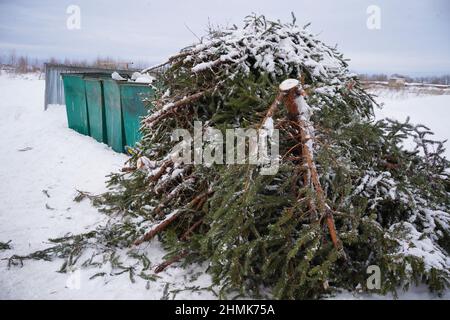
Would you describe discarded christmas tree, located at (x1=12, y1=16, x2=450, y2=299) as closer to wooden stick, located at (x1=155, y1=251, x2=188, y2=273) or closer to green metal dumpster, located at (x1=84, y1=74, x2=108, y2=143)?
wooden stick, located at (x1=155, y1=251, x2=188, y2=273)

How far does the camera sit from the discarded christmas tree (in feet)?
9.20

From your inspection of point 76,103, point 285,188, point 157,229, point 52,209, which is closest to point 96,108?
point 76,103

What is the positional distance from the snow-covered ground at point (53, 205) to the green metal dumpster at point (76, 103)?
33 centimetres

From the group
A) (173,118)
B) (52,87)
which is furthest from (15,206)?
(52,87)

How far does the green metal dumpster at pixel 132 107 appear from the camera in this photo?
25.3ft

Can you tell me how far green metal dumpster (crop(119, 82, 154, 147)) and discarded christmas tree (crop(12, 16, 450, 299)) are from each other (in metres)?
2.95

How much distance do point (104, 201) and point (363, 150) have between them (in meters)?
3.70

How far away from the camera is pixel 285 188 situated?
3266mm

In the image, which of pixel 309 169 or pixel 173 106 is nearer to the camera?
pixel 309 169

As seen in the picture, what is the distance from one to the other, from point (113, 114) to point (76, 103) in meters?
2.62

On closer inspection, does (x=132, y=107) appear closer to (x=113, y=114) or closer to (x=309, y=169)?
(x=113, y=114)

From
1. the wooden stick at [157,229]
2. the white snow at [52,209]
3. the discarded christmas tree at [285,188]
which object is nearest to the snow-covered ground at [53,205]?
the white snow at [52,209]

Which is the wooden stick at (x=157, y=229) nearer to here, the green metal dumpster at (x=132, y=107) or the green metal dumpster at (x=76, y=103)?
the green metal dumpster at (x=132, y=107)

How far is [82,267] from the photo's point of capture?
11.7 ft
